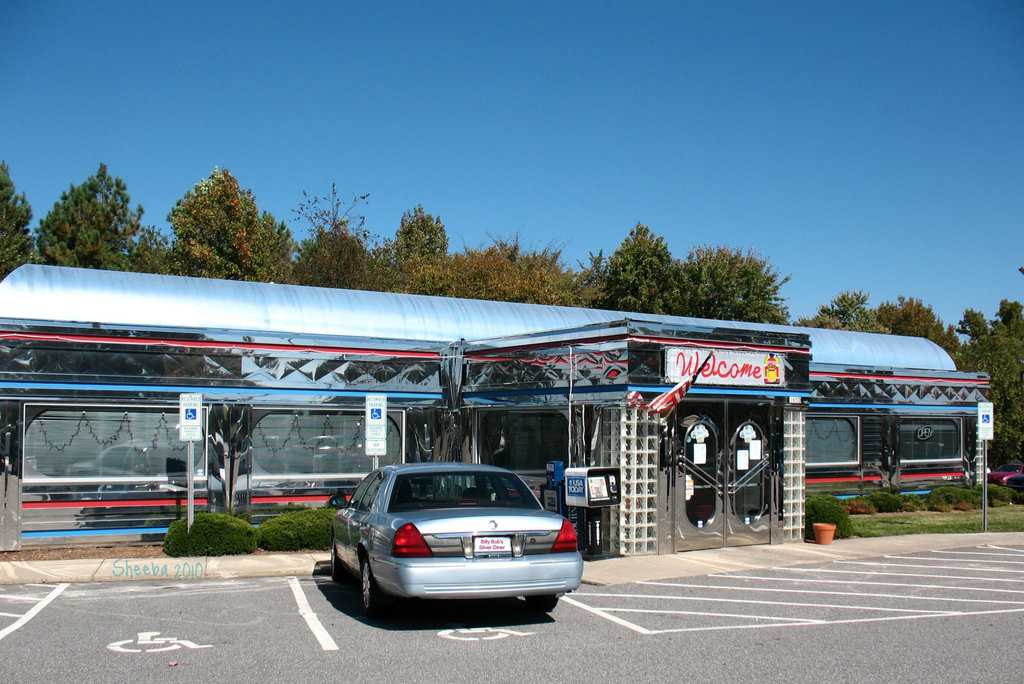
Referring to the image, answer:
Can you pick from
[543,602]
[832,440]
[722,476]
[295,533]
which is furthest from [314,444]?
[832,440]

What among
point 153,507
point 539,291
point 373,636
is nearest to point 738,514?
point 373,636

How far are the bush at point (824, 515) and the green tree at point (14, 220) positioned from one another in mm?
37734

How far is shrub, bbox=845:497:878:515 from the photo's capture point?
22688 millimetres

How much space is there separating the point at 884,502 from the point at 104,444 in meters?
17.8

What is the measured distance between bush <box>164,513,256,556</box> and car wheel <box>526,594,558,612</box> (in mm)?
6278

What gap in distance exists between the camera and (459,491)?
9984 mm

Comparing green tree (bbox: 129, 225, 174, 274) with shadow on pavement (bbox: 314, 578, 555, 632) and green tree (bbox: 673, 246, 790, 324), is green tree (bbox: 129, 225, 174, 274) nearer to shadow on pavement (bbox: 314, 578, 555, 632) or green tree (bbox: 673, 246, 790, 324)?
green tree (bbox: 673, 246, 790, 324)

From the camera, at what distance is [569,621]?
31.2ft

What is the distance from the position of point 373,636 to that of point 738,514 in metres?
8.32

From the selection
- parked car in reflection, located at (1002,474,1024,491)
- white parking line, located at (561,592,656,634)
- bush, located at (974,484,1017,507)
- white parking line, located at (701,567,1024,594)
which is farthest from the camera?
parked car in reflection, located at (1002,474,1024,491)

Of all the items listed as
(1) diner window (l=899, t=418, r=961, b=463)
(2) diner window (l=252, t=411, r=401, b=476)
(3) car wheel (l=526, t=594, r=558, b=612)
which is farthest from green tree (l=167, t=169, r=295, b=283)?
(3) car wheel (l=526, t=594, r=558, b=612)

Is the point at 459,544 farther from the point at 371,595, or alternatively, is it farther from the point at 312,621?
the point at 312,621

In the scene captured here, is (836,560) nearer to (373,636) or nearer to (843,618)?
(843,618)

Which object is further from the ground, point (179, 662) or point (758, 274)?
point (758, 274)
